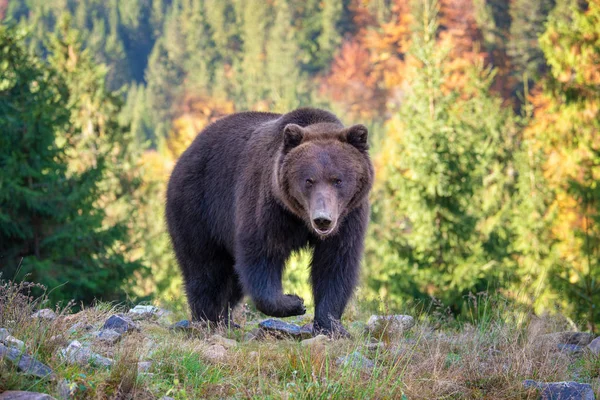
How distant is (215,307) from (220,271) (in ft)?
1.13

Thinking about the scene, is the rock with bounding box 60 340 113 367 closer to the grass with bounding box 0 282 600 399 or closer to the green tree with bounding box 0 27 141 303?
the grass with bounding box 0 282 600 399

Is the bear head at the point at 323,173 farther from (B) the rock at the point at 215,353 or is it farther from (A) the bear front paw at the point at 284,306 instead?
(B) the rock at the point at 215,353

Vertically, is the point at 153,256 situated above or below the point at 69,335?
below

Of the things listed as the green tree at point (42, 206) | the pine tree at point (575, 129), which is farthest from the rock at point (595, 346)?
the green tree at point (42, 206)

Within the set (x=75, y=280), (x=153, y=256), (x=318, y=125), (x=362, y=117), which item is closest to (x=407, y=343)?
(x=318, y=125)

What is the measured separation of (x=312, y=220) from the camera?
589 centimetres

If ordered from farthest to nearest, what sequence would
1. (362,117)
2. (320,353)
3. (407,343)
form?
1. (362,117)
2. (407,343)
3. (320,353)

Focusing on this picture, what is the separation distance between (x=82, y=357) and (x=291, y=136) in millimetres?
2501

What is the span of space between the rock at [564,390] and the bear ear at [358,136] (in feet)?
7.59

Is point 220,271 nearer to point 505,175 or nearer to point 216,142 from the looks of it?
→ point 216,142

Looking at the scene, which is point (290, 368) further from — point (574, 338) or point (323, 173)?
point (574, 338)

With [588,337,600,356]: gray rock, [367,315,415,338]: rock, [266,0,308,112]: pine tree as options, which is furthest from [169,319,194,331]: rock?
[266,0,308,112]: pine tree

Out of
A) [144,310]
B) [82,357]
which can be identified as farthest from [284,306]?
[82,357]

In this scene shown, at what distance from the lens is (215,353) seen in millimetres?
5242
